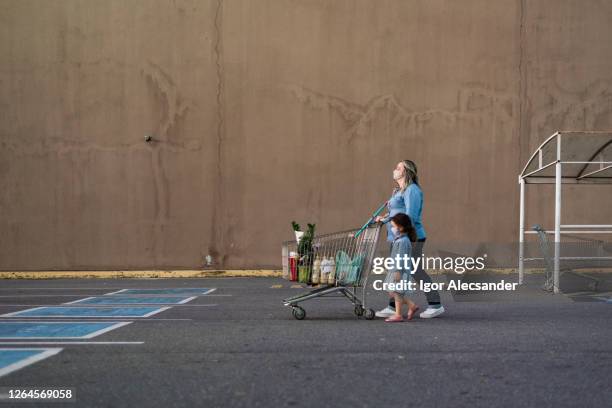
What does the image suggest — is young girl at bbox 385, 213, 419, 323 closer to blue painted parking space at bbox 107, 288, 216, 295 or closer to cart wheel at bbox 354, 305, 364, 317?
cart wheel at bbox 354, 305, 364, 317

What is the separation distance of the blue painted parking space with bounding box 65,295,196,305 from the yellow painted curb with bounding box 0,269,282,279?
4393mm

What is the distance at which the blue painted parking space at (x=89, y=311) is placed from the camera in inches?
324

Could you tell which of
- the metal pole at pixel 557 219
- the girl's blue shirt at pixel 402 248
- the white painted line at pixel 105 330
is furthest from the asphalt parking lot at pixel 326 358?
the metal pole at pixel 557 219

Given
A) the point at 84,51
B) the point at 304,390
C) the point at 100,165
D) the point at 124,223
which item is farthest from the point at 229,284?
the point at 304,390

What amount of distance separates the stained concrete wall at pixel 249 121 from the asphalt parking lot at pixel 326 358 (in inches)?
265

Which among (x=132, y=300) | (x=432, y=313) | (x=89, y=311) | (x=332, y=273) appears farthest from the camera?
(x=132, y=300)

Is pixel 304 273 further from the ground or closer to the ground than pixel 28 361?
further from the ground

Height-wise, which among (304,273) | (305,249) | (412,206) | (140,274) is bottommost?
(140,274)

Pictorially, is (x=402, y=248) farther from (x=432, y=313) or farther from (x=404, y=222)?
(x=432, y=313)

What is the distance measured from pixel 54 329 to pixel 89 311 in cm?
166

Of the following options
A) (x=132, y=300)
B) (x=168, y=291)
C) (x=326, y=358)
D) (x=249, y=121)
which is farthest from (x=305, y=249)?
(x=249, y=121)

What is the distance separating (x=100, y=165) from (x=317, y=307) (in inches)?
341

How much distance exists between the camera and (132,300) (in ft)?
33.1

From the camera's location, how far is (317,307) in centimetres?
910
